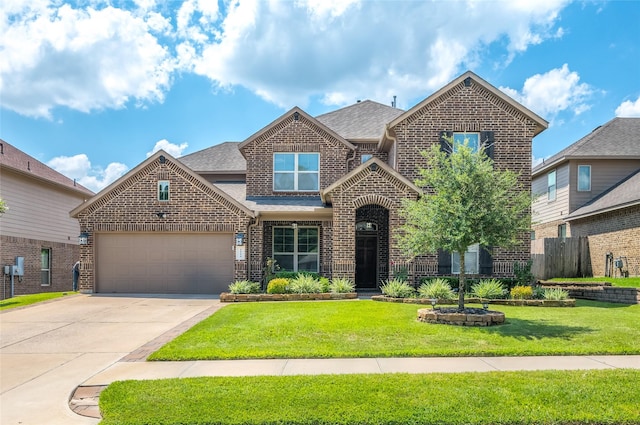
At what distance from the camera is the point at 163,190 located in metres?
17.8

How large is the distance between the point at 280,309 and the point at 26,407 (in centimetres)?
747

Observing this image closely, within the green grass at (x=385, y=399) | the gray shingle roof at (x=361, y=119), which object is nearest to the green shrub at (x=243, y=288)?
the gray shingle roof at (x=361, y=119)

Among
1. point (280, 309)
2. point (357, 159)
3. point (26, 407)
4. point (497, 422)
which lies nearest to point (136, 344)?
point (26, 407)

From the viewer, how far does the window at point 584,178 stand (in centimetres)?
2275

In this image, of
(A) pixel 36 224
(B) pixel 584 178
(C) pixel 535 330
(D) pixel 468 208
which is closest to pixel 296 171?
(D) pixel 468 208

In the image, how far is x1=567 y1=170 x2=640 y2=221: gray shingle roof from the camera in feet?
60.4

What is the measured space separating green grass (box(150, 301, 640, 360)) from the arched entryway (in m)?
6.20

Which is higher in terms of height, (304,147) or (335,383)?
(304,147)

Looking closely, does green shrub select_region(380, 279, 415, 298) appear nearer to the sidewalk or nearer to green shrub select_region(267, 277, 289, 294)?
green shrub select_region(267, 277, 289, 294)

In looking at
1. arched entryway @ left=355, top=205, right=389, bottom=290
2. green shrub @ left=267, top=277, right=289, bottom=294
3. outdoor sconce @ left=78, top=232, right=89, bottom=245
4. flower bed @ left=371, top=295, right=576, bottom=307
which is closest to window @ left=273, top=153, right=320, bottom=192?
arched entryway @ left=355, top=205, right=389, bottom=290

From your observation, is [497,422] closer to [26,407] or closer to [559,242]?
[26,407]

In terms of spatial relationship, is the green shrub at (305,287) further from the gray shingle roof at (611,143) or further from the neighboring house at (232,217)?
the gray shingle roof at (611,143)

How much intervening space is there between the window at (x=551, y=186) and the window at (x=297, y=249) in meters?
13.8

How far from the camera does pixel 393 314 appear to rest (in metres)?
11.8
